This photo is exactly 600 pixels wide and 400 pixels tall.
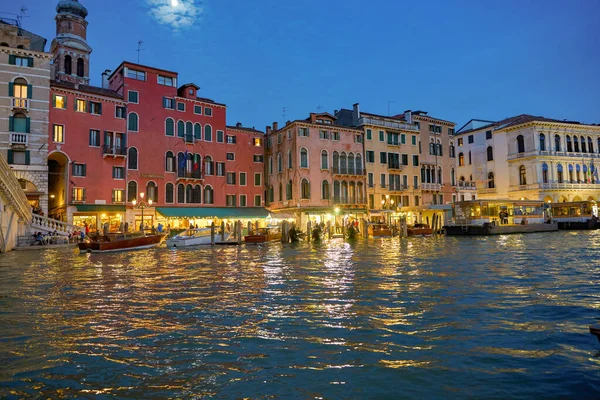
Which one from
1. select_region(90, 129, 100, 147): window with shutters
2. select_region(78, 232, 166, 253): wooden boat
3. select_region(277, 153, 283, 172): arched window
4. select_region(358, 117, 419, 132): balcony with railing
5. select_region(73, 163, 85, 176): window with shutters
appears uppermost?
select_region(358, 117, 419, 132): balcony with railing

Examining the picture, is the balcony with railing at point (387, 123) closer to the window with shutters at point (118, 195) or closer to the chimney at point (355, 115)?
the chimney at point (355, 115)

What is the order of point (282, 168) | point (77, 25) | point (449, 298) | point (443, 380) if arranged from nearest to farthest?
point (443, 380)
point (449, 298)
point (282, 168)
point (77, 25)

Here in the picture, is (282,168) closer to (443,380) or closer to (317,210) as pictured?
(317,210)

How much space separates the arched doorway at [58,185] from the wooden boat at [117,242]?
943cm

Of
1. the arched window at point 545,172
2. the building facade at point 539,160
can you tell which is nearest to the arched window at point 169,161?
the building facade at point 539,160

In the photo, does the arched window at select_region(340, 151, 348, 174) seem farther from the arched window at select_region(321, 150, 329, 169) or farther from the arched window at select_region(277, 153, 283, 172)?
the arched window at select_region(277, 153, 283, 172)

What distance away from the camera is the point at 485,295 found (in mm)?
8328

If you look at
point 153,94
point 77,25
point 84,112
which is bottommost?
point 84,112

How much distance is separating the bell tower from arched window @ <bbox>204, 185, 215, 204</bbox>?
21.3m

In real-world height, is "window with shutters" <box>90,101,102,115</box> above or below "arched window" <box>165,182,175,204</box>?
above

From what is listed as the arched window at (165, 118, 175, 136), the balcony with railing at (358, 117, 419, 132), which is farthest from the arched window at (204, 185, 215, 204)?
the balcony with railing at (358, 117, 419, 132)

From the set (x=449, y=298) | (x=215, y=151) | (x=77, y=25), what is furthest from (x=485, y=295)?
(x=77, y=25)

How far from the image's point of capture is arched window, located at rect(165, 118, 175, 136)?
35.2 metres

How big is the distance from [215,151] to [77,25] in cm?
2631
